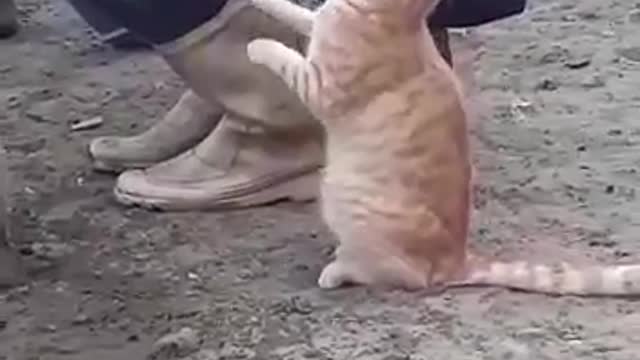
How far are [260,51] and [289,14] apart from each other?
0.07 meters

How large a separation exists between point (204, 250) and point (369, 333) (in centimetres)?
36

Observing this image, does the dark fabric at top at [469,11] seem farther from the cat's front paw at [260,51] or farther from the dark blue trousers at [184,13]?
the cat's front paw at [260,51]

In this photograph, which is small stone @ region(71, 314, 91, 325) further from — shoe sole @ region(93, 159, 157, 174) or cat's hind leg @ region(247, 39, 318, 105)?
shoe sole @ region(93, 159, 157, 174)

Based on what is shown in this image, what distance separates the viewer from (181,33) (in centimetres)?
221

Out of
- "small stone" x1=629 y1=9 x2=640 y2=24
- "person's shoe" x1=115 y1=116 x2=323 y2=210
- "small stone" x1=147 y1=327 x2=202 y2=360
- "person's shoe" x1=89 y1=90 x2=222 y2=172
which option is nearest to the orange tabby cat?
"small stone" x1=147 y1=327 x2=202 y2=360

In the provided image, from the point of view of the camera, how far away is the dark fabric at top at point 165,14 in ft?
7.20

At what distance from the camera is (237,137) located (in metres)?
2.29

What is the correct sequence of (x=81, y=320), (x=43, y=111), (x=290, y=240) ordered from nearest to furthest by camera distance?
(x=81, y=320), (x=290, y=240), (x=43, y=111)

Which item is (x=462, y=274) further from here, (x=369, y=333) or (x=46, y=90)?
(x=46, y=90)

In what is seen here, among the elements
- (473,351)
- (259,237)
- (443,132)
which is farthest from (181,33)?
(473,351)

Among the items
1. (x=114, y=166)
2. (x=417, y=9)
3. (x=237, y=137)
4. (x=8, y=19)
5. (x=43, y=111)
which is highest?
(x=417, y=9)

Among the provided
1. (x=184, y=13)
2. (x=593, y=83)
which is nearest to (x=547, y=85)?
(x=593, y=83)

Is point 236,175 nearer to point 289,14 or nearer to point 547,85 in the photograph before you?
point 289,14

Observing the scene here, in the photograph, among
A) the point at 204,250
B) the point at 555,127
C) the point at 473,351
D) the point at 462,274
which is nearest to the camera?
the point at 473,351
